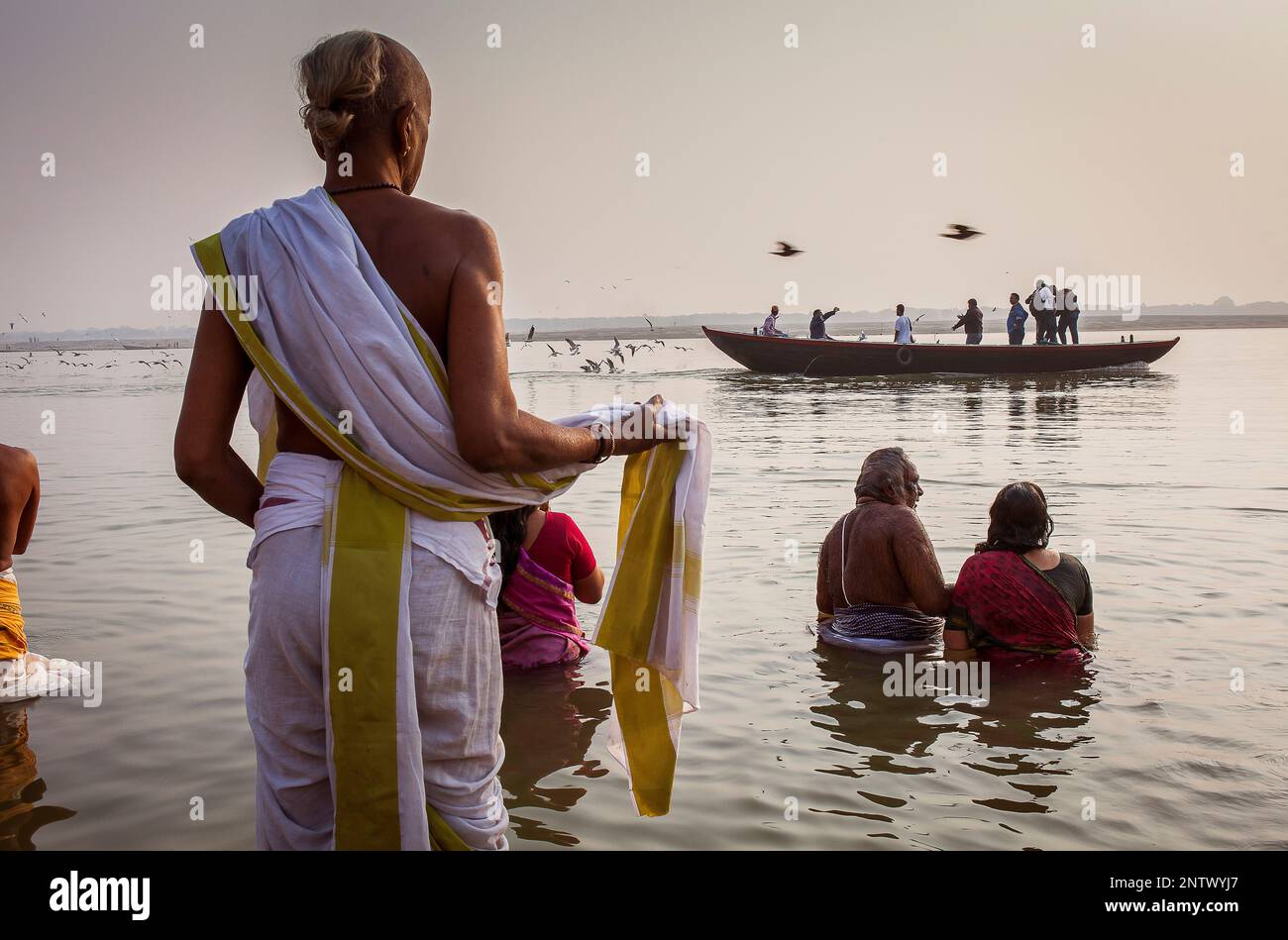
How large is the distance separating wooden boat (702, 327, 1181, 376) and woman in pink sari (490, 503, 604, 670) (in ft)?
80.5

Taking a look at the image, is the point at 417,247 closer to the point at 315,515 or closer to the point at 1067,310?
the point at 315,515

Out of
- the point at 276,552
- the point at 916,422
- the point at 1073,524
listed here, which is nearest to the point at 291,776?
the point at 276,552

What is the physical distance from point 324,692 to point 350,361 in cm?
62

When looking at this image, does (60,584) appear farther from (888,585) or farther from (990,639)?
(990,639)

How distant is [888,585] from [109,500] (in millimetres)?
7515

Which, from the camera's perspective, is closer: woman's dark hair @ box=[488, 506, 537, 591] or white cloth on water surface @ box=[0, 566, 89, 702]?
white cloth on water surface @ box=[0, 566, 89, 702]

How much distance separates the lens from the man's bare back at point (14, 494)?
477cm

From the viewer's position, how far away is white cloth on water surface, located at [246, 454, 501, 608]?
2.13m

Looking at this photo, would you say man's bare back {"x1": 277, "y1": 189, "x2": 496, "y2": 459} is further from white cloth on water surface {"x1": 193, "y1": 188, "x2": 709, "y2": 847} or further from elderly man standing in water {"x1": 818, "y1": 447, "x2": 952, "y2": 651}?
elderly man standing in water {"x1": 818, "y1": 447, "x2": 952, "y2": 651}

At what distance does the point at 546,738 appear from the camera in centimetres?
455

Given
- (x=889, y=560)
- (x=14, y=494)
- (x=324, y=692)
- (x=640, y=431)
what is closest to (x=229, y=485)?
(x=324, y=692)

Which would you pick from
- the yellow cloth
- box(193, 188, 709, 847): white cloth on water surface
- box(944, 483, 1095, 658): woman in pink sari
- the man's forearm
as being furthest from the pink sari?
box(193, 188, 709, 847): white cloth on water surface

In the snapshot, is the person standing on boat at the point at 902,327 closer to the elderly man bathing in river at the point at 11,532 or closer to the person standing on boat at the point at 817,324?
the person standing on boat at the point at 817,324

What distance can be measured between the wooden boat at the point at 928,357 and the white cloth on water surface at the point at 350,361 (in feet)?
90.2
